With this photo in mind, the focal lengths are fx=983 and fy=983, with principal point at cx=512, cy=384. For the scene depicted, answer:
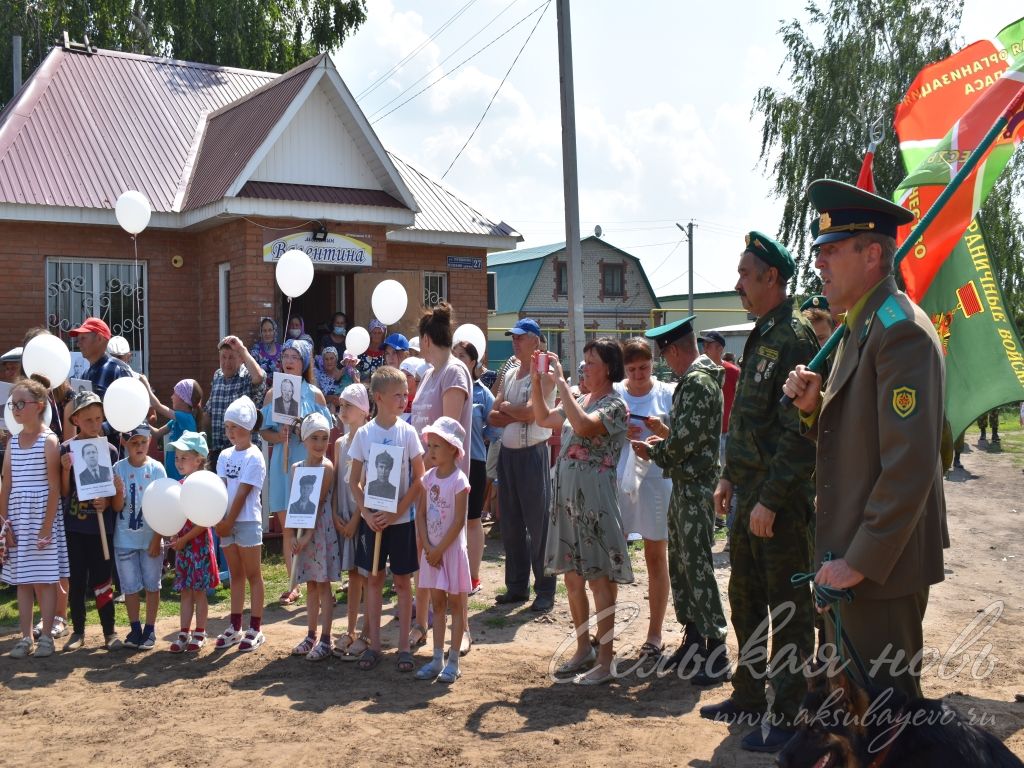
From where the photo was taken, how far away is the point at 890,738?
9.20 ft

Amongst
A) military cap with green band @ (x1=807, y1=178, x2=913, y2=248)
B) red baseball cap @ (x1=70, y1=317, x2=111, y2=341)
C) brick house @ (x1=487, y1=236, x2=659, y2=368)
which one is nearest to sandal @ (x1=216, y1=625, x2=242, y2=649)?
red baseball cap @ (x1=70, y1=317, x2=111, y2=341)

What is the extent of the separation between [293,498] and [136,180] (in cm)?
817

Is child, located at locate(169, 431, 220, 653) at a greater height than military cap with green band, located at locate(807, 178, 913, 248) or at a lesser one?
lesser

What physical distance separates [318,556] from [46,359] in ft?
9.10

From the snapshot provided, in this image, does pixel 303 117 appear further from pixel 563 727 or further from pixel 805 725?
pixel 805 725

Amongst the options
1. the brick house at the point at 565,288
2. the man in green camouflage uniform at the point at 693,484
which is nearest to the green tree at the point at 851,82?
the brick house at the point at 565,288

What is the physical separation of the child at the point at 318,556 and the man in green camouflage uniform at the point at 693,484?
7.49 ft

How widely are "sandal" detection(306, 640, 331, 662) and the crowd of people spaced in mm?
121

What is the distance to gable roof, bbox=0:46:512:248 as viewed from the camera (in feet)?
40.2

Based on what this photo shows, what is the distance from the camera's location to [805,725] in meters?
2.94

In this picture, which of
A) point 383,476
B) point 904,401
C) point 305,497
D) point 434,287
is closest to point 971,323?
point 904,401

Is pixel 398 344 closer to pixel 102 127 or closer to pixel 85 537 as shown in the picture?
pixel 85 537

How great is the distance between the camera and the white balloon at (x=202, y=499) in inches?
250

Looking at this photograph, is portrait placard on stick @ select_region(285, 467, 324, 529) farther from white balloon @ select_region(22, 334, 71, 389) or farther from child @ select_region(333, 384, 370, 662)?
white balloon @ select_region(22, 334, 71, 389)
